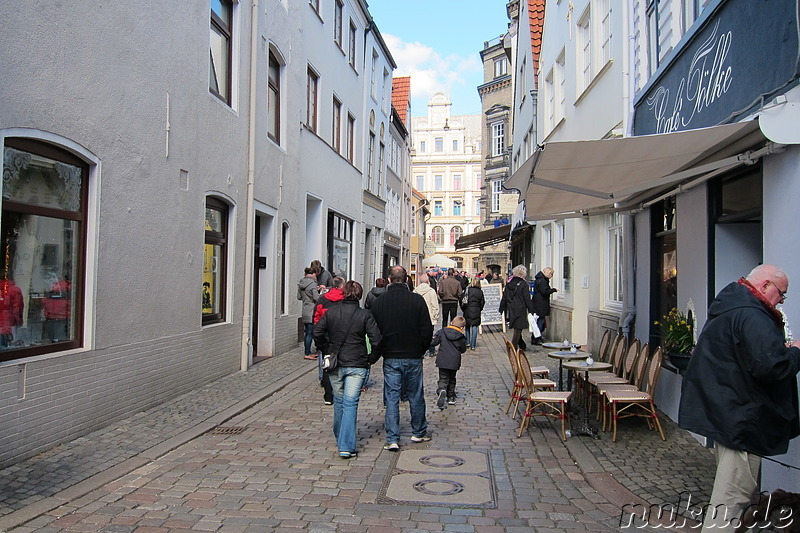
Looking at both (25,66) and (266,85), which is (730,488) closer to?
(25,66)

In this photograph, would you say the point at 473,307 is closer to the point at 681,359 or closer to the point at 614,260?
the point at 614,260

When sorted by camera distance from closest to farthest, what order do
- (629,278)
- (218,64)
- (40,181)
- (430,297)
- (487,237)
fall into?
(40,181) → (629,278) → (218,64) → (430,297) → (487,237)

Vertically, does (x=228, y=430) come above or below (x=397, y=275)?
below

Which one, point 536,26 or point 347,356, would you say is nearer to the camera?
point 347,356

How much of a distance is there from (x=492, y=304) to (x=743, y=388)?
624 inches

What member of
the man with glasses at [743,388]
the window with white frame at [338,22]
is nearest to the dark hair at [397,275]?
the man with glasses at [743,388]

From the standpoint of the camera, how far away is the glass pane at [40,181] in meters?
5.82

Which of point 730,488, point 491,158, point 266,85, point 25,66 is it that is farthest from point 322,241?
point 491,158

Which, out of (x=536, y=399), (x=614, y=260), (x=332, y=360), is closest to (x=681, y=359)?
(x=536, y=399)

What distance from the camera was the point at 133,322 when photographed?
24.9ft

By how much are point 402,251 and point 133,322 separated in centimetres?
2714

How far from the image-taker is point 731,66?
5.62 metres

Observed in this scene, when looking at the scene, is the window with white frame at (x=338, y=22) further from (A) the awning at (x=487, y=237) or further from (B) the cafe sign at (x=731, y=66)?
(B) the cafe sign at (x=731, y=66)

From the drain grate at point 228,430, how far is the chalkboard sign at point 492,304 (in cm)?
1283
